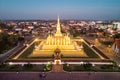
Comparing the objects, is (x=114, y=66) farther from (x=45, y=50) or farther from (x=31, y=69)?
(x=45, y=50)

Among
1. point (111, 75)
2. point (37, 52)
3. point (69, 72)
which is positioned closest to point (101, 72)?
point (111, 75)

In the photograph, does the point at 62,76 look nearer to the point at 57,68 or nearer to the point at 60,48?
the point at 57,68

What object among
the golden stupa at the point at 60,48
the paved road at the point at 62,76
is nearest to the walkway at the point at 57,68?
the paved road at the point at 62,76

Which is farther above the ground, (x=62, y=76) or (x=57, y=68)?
(x=62, y=76)

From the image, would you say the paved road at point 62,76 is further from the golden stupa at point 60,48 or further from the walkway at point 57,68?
the golden stupa at point 60,48

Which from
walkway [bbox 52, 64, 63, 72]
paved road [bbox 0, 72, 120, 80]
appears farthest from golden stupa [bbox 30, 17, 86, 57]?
paved road [bbox 0, 72, 120, 80]

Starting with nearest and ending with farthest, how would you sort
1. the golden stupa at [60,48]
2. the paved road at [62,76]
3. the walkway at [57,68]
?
the paved road at [62,76]
the walkway at [57,68]
the golden stupa at [60,48]

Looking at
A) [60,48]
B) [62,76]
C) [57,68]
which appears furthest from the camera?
[60,48]

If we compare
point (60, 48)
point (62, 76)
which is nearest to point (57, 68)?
point (62, 76)
